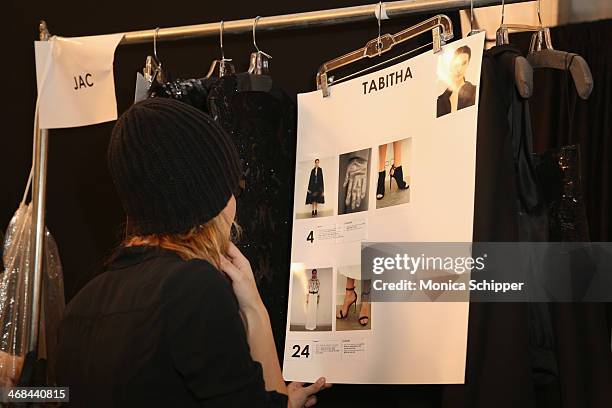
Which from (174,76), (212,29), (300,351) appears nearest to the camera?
(300,351)

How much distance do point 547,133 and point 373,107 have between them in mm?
381

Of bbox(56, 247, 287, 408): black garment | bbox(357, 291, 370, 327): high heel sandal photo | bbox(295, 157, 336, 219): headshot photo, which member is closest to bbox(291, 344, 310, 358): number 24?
bbox(357, 291, 370, 327): high heel sandal photo

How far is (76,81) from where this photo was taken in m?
1.91

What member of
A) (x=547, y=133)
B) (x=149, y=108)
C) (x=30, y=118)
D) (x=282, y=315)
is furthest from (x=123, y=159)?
(x=30, y=118)

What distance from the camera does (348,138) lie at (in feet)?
5.47

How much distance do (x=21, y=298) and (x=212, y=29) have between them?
72cm

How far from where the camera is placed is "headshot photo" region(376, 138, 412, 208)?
1.54m

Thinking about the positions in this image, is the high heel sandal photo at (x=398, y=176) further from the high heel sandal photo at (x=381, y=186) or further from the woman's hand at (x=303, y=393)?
the woman's hand at (x=303, y=393)

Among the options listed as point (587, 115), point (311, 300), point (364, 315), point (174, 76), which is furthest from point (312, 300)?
point (174, 76)

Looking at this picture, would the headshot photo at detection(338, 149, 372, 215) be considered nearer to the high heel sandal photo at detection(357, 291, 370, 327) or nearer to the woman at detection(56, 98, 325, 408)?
the high heel sandal photo at detection(357, 291, 370, 327)

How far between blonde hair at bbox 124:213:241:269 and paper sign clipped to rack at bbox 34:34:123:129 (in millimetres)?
693

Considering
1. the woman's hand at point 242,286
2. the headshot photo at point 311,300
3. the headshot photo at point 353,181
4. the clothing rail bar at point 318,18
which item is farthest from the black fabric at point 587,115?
the woman's hand at point 242,286

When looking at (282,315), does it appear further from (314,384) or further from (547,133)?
(547,133)

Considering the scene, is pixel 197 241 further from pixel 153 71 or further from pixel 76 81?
pixel 76 81
